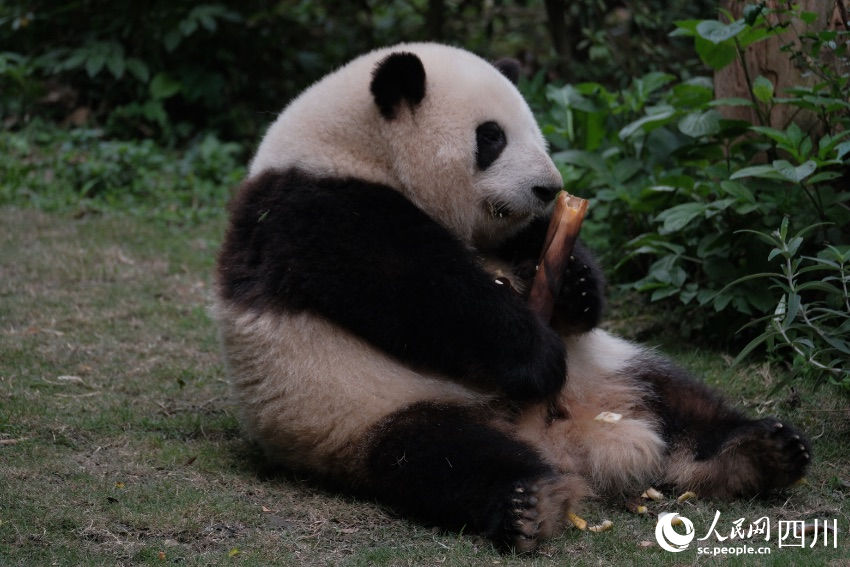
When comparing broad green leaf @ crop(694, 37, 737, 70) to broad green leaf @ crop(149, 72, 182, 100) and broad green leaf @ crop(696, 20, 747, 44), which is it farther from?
broad green leaf @ crop(149, 72, 182, 100)

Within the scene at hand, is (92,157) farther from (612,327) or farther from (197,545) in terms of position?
(197,545)

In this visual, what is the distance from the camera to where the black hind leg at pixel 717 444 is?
153 inches

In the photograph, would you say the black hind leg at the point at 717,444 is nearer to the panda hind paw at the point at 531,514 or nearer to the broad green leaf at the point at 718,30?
the panda hind paw at the point at 531,514

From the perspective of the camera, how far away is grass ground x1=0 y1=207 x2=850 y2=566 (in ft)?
11.3

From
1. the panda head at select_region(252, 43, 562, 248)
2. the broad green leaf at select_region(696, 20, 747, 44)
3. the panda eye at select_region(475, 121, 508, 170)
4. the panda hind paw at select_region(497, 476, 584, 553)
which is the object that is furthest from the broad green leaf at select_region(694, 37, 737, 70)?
the panda hind paw at select_region(497, 476, 584, 553)

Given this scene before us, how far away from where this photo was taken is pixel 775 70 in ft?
18.3

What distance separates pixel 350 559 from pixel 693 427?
161 cm

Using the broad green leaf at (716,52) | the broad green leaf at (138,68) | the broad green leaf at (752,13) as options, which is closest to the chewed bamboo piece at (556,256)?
the broad green leaf at (752,13)

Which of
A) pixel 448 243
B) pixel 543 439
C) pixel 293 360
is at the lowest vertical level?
pixel 543 439

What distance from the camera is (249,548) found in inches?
136

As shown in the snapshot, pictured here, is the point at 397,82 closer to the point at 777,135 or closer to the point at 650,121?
the point at 777,135

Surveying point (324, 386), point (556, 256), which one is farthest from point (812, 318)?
point (324, 386)

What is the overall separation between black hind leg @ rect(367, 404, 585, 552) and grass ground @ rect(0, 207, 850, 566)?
3.1 inches

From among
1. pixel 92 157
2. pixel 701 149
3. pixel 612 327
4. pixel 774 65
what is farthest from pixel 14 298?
pixel 774 65
